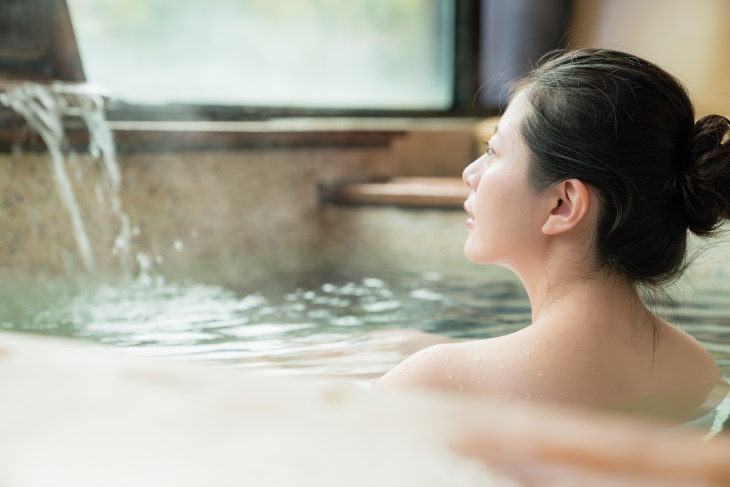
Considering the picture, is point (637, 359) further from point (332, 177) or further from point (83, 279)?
point (332, 177)

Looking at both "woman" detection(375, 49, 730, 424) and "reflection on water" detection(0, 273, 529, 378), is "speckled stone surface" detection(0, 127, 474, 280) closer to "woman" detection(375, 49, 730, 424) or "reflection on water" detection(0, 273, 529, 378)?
"reflection on water" detection(0, 273, 529, 378)

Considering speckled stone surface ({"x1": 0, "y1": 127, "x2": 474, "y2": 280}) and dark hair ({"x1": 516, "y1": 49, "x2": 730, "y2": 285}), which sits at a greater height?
dark hair ({"x1": 516, "y1": 49, "x2": 730, "y2": 285})

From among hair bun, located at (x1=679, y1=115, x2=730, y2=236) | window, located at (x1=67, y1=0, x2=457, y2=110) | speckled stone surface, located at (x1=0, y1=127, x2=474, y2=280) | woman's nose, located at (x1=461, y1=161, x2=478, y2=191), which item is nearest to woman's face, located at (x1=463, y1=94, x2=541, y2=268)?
woman's nose, located at (x1=461, y1=161, x2=478, y2=191)

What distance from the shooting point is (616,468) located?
0.43 metres

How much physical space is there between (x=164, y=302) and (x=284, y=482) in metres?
2.11

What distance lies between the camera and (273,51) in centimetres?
448

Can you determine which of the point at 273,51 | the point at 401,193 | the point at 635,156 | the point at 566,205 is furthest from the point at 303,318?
the point at 273,51

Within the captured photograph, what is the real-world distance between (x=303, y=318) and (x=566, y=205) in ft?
3.55

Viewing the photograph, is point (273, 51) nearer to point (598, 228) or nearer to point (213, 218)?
point (213, 218)

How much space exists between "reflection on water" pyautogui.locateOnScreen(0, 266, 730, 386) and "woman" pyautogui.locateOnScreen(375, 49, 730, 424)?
1.17ft

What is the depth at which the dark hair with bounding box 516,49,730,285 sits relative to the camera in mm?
1358

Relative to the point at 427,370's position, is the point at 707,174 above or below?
above

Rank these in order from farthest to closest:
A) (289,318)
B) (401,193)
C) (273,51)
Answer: (273,51), (401,193), (289,318)

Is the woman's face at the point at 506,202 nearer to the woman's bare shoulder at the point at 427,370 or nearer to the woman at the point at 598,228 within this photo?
the woman at the point at 598,228
